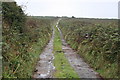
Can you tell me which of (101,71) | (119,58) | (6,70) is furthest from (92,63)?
(6,70)

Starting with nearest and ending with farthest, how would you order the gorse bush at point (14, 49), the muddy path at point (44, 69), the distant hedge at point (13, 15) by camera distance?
the gorse bush at point (14, 49)
the muddy path at point (44, 69)
the distant hedge at point (13, 15)

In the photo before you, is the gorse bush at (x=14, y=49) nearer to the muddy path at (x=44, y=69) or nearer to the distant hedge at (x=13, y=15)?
the distant hedge at (x=13, y=15)

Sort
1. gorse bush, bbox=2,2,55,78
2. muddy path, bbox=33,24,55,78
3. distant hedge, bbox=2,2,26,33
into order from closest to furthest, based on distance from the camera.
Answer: gorse bush, bbox=2,2,55,78 → muddy path, bbox=33,24,55,78 → distant hedge, bbox=2,2,26,33

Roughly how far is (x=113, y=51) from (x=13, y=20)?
8.61 meters

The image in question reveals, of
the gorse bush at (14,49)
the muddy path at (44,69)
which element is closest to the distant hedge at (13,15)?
the gorse bush at (14,49)

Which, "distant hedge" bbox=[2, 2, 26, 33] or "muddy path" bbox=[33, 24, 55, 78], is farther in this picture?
"distant hedge" bbox=[2, 2, 26, 33]

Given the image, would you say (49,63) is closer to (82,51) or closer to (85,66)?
(85,66)

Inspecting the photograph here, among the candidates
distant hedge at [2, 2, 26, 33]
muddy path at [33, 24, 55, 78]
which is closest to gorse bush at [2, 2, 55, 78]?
distant hedge at [2, 2, 26, 33]

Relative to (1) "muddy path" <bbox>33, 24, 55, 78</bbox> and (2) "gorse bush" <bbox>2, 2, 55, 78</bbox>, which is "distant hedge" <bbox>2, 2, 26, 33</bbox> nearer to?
(2) "gorse bush" <bbox>2, 2, 55, 78</bbox>

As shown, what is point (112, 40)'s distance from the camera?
1452 centimetres

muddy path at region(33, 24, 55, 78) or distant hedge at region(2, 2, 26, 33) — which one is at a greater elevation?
distant hedge at region(2, 2, 26, 33)

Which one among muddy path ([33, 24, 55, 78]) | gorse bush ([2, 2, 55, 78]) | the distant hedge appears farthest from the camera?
the distant hedge

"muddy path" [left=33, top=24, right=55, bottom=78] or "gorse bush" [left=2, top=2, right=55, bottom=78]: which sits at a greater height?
"gorse bush" [left=2, top=2, right=55, bottom=78]

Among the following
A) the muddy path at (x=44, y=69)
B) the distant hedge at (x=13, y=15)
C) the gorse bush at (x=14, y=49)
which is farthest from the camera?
the distant hedge at (x=13, y=15)
